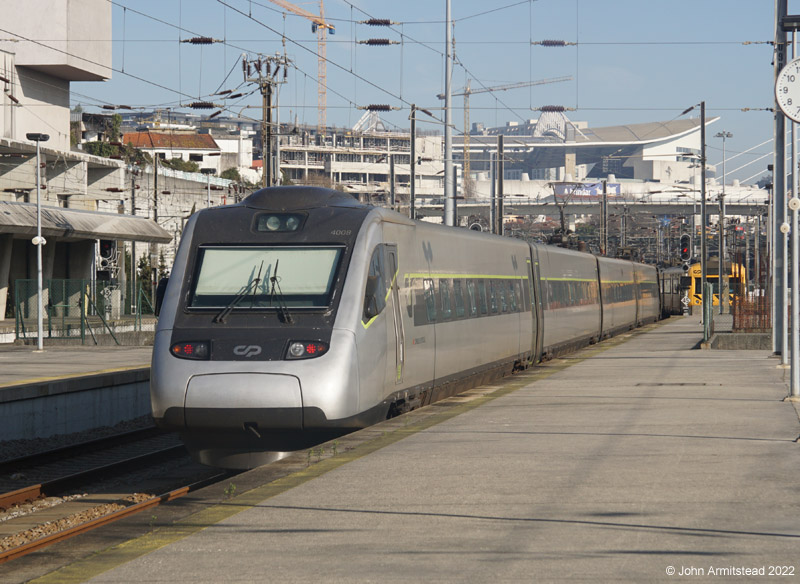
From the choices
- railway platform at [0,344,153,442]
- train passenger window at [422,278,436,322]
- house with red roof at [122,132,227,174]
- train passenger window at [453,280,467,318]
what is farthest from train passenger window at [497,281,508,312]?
house with red roof at [122,132,227,174]

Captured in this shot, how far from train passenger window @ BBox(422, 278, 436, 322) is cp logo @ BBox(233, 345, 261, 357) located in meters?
4.50

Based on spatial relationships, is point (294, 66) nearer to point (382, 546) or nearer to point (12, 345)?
point (12, 345)

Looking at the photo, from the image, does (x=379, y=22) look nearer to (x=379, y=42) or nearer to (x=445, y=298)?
(x=379, y=42)

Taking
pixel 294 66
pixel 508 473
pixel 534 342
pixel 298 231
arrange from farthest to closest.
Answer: pixel 294 66 < pixel 534 342 < pixel 298 231 < pixel 508 473

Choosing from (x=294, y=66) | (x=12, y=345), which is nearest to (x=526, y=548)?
(x=12, y=345)

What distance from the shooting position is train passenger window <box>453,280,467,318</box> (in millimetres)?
18570

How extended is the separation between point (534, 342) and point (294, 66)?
21398mm

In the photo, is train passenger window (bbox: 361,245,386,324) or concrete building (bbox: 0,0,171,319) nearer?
train passenger window (bbox: 361,245,386,324)

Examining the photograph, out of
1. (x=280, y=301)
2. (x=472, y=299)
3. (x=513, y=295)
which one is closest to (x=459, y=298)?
(x=472, y=299)

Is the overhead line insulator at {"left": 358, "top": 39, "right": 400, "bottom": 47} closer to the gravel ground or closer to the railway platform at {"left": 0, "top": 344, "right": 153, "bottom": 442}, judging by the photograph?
the railway platform at {"left": 0, "top": 344, "right": 153, "bottom": 442}

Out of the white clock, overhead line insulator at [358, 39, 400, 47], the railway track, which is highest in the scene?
overhead line insulator at [358, 39, 400, 47]

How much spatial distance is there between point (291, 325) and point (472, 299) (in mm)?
7492

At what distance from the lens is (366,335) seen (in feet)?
43.2

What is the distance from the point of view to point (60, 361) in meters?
28.4
